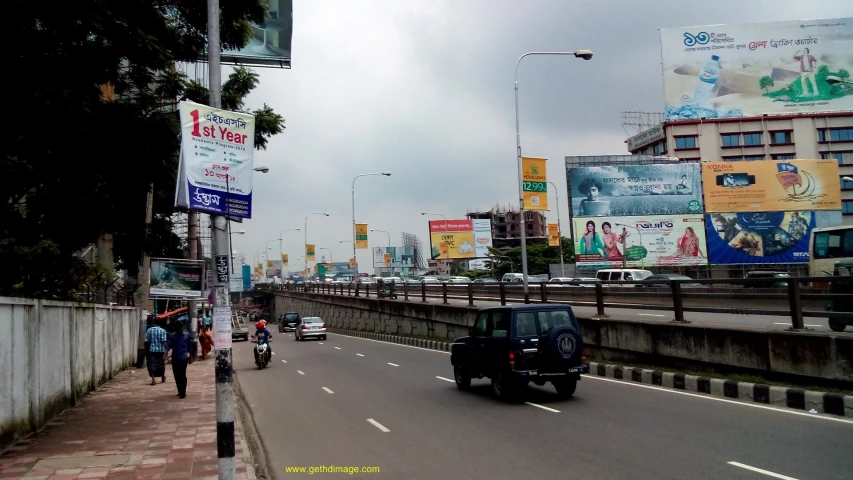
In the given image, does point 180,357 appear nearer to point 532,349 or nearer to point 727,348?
point 532,349

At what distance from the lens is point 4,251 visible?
35.1 ft

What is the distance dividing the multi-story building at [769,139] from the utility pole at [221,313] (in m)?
76.6

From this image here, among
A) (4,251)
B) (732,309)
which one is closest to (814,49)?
(732,309)

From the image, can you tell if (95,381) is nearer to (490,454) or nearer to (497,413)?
(497,413)

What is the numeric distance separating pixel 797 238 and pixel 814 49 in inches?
737

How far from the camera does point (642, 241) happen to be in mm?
56875

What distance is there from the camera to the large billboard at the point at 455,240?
233ft

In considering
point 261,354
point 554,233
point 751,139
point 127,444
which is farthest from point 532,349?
point 751,139

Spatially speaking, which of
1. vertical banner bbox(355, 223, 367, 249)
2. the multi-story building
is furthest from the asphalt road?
the multi-story building

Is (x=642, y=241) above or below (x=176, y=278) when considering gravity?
above

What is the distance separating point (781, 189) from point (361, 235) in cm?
3717

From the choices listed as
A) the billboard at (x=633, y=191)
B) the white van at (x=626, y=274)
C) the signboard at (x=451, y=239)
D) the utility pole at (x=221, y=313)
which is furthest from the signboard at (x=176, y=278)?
the signboard at (x=451, y=239)

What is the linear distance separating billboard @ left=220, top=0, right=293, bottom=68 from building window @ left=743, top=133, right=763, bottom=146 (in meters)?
66.7

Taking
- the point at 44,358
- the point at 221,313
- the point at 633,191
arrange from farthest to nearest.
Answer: the point at 633,191 < the point at 44,358 < the point at 221,313
